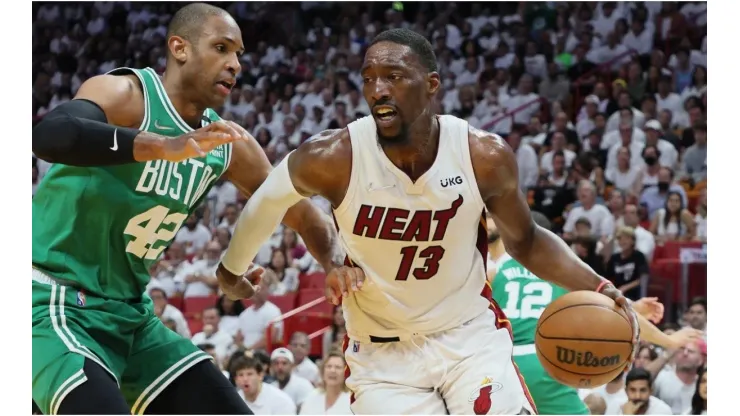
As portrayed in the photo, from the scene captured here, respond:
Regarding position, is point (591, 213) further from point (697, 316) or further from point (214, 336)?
point (214, 336)

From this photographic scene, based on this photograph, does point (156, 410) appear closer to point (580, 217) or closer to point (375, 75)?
point (375, 75)

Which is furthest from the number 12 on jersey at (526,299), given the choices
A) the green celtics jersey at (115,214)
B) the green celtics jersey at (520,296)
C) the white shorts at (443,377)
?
the green celtics jersey at (115,214)

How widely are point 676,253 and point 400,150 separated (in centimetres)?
692

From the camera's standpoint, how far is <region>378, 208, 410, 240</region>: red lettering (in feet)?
12.6

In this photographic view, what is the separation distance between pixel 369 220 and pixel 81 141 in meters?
1.15

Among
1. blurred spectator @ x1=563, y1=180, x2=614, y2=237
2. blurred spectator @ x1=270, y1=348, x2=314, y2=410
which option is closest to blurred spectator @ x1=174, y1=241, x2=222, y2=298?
blurred spectator @ x1=270, y1=348, x2=314, y2=410

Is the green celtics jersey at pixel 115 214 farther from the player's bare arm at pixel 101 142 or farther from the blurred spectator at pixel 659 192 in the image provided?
the blurred spectator at pixel 659 192

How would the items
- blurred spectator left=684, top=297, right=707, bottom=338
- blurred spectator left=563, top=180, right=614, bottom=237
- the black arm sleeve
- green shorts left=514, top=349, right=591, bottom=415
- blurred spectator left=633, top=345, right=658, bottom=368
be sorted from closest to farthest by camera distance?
the black arm sleeve
green shorts left=514, top=349, right=591, bottom=415
blurred spectator left=633, top=345, right=658, bottom=368
blurred spectator left=684, top=297, right=707, bottom=338
blurred spectator left=563, top=180, right=614, bottom=237

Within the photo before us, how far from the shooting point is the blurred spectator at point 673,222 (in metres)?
10.3

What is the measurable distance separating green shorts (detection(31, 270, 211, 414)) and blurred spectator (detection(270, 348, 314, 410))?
4534mm

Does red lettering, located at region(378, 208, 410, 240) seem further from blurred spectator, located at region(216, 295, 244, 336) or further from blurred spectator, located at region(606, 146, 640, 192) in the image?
blurred spectator, located at region(606, 146, 640, 192)

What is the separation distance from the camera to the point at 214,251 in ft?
38.5

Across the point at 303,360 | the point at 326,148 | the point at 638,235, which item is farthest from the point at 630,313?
the point at 638,235

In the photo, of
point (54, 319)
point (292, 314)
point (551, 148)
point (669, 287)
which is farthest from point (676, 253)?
point (54, 319)
